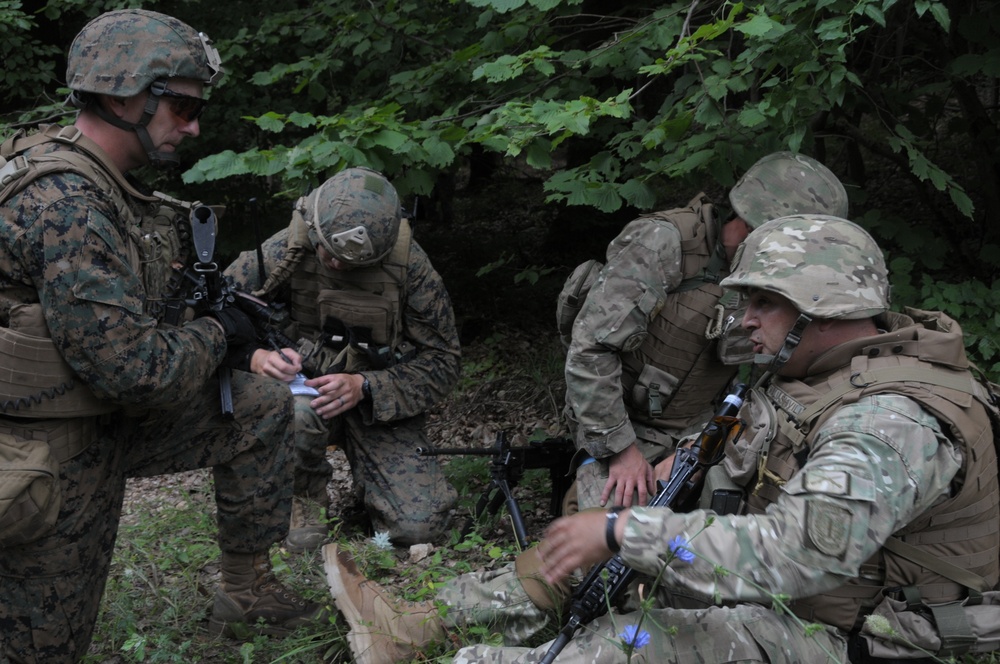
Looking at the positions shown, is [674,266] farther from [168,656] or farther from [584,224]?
[584,224]

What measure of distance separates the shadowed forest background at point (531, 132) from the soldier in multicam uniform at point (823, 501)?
0.98 meters

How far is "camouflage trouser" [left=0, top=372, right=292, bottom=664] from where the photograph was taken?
3.04 m

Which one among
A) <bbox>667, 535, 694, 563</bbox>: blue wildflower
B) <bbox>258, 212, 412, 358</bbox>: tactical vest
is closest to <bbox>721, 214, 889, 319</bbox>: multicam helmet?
<bbox>667, 535, 694, 563</bbox>: blue wildflower

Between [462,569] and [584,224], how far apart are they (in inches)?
156

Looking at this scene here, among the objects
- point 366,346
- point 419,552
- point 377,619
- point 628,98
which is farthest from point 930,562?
point 366,346

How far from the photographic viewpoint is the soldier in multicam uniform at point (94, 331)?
112 inches

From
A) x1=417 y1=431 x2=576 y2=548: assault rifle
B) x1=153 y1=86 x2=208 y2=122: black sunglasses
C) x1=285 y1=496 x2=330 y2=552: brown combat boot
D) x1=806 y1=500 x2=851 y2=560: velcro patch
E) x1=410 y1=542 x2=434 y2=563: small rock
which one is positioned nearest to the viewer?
x1=806 y1=500 x2=851 y2=560: velcro patch

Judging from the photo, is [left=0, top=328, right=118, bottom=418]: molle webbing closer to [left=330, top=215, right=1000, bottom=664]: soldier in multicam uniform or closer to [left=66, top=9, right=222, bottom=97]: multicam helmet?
[left=66, top=9, right=222, bottom=97]: multicam helmet

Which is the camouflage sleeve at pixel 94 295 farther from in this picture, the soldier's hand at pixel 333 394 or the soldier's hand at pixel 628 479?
the soldier's hand at pixel 628 479

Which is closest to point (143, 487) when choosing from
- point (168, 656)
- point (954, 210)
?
point (168, 656)

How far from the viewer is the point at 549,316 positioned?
7.52 meters

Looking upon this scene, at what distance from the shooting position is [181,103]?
3.28 metres

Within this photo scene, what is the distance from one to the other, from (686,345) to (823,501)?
1.89 m

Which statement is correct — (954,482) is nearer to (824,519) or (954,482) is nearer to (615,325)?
(824,519)
